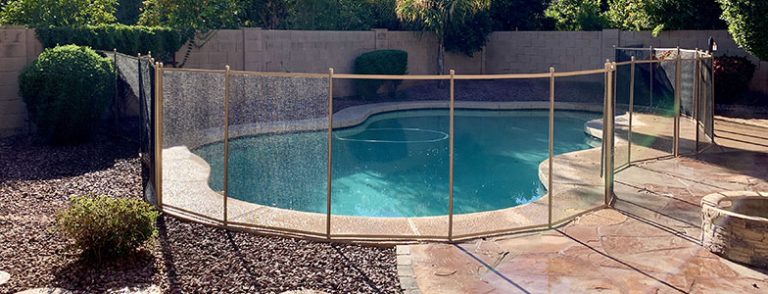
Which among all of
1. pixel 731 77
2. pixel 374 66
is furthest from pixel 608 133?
pixel 374 66

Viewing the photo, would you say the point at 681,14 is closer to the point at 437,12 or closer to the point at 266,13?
the point at 437,12

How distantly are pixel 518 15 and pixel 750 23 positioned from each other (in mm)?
11138

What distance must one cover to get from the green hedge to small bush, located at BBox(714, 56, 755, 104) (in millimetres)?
12505

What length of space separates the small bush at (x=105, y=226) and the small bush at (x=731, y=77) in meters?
14.8

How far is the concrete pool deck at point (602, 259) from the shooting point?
16.8ft

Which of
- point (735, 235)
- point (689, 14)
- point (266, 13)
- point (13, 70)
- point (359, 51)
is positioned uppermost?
point (266, 13)

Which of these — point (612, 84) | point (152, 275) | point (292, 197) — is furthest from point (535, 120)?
point (152, 275)

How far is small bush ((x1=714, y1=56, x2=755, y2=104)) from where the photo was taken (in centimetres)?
1617

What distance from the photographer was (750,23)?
1377cm

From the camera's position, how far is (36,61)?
10477mm

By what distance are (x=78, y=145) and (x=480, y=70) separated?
15.5m

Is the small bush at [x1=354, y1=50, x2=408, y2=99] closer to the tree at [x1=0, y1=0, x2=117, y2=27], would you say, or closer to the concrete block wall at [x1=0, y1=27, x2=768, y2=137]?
the concrete block wall at [x1=0, y1=27, x2=768, y2=137]

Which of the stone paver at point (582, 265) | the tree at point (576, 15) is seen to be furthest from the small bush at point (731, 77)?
A: the stone paver at point (582, 265)

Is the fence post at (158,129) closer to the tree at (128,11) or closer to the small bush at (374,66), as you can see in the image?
the small bush at (374,66)
